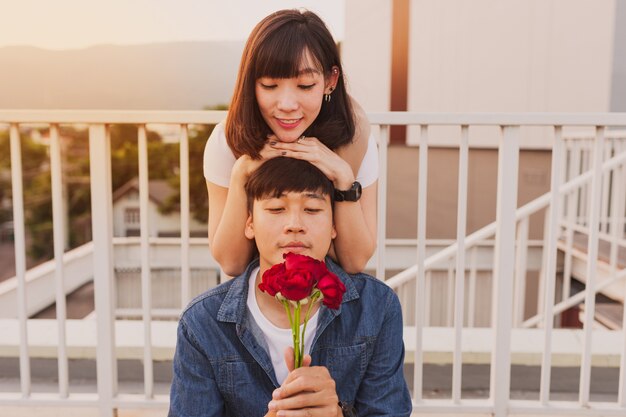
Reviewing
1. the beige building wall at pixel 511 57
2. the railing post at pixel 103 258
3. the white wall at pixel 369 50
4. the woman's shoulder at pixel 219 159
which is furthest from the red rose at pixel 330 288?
the white wall at pixel 369 50

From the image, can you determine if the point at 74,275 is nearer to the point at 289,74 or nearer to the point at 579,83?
the point at 289,74

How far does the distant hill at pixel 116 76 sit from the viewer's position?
5.75 m

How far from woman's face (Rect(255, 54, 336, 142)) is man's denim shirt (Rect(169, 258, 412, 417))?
36cm

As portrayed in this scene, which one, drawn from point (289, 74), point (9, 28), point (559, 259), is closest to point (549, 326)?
point (289, 74)

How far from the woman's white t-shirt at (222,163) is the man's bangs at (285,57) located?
0.24m

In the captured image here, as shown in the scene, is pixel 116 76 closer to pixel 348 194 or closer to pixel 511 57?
pixel 511 57

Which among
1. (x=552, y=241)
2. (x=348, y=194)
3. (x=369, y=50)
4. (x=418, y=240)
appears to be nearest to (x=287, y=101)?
(x=348, y=194)

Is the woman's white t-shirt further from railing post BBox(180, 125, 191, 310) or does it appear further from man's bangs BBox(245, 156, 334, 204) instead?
railing post BBox(180, 125, 191, 310)

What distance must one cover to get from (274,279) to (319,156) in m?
0.37

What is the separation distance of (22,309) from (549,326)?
178cm

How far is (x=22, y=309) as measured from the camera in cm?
188

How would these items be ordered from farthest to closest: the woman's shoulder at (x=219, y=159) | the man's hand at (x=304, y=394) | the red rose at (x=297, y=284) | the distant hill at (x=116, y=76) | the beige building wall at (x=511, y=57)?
the beige building wall at (x=511, y=57), the distant hill at (x=116, y=76), the woman's shoulder at (x=219, y=159), the man's hand at (x=304, y=394), the red rose at (x=297, y=284)

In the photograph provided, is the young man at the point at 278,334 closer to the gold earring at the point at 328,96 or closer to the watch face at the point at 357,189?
the watch face at the point at 357,189

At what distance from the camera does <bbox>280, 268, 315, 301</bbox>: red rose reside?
0.94 meters
